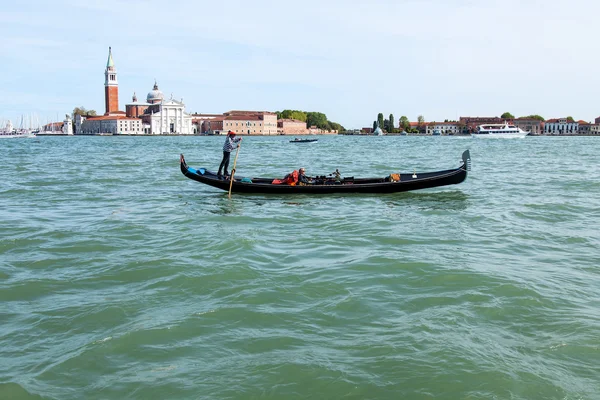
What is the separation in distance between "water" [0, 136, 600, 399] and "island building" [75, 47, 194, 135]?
331 ft

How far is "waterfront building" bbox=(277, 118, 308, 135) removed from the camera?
122 m

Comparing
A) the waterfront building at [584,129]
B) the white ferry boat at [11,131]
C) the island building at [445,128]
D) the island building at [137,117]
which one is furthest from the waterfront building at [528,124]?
the white ferry boat at [11,131]

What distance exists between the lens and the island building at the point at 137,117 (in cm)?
10625

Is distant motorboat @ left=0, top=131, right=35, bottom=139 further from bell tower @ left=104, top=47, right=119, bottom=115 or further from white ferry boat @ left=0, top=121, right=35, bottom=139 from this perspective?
bell tower @ left=104, top=47, right=119, bottom=115

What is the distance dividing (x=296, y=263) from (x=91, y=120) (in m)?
117

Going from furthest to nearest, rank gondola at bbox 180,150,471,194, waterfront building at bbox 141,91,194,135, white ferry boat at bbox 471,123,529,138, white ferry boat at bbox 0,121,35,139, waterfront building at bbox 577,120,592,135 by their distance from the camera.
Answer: waterfront building at bbox 577,120,592,135 < white ferry boat at bbox 0,121,35,139 < waterfront building at bbox 141,91,194,135 < white ferry boat at bbox 471,123,529,138 < gondola at bbox 180,150,471,194

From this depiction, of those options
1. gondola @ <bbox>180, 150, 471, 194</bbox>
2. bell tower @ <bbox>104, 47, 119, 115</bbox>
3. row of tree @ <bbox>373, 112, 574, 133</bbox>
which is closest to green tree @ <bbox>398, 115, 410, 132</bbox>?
row of tree @ <bbox>373, 112, 574, 133</bbox>

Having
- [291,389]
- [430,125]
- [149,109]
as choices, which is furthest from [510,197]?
[430,125]

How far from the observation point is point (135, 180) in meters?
16.5

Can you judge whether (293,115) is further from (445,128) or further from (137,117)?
(137,117)

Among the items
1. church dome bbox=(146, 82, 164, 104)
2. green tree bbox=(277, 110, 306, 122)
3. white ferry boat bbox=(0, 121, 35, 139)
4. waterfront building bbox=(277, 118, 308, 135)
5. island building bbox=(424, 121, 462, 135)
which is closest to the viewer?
white ferry boat bbox=(0, 121, 35, 139)

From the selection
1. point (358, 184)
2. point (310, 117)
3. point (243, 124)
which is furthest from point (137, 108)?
point (358, 184)

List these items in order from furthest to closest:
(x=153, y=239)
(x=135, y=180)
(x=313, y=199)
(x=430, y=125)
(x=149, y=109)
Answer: (x=430, y=125), (x=149, y=109), (x=135, y=180), (x=313, y=199), (x=153, y=239)

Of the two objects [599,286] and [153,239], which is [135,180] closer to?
[153,239]
